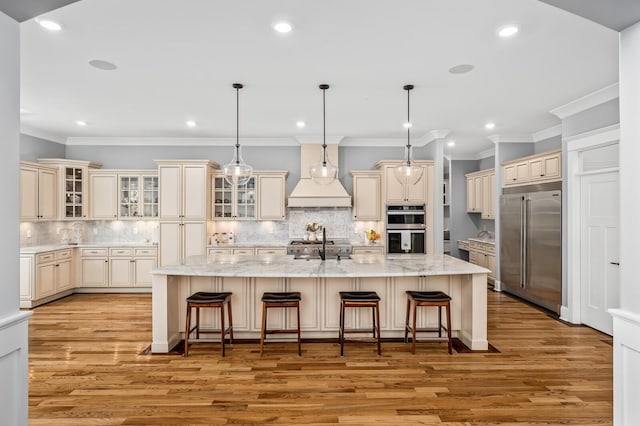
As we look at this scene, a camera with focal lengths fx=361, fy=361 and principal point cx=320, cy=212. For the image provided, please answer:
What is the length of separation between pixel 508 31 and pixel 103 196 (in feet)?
22.3

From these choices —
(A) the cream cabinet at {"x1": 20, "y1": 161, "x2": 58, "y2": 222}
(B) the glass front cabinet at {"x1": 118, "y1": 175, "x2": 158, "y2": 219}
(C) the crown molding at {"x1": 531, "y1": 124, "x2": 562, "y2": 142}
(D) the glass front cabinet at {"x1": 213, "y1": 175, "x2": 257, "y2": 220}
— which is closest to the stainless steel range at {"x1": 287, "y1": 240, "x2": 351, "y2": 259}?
(D) the glass front cabinet at {"x1": 213, "y1": 175, "x2": 257, "y2": 220}

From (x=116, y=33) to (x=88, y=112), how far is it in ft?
9.33

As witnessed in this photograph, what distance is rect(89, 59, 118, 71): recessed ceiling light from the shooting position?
350cm

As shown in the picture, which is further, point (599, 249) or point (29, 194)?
point (29, 194)

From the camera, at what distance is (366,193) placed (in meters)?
6.81

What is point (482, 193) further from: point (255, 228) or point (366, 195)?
point (255, 228)

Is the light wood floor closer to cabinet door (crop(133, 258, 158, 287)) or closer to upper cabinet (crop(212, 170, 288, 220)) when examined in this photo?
cabinet door (crop(133, 258, 158, 287))

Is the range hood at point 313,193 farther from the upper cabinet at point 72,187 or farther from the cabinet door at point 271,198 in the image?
the upper cabinet at point 72,187

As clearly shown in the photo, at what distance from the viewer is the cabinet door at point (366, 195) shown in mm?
6809

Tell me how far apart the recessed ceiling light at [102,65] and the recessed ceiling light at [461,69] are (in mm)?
3407

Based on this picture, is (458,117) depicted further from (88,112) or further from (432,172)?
(88,112)

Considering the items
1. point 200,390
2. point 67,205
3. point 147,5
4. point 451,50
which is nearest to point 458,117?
point 451,50

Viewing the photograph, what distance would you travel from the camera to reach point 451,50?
3262 mm

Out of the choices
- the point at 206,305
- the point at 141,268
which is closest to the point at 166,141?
the point at 141,268
